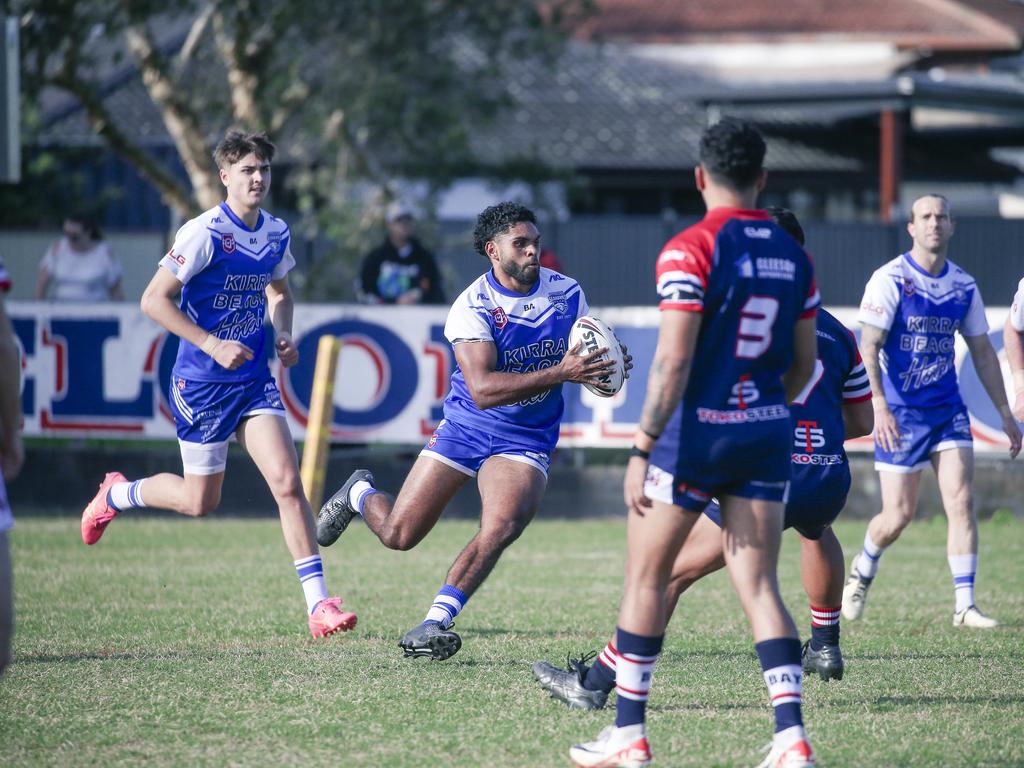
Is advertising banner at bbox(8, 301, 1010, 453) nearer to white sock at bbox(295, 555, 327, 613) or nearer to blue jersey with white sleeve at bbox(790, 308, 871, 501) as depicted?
white sock at bbox(295, 555, 327, 613)

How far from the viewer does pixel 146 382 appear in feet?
42.5

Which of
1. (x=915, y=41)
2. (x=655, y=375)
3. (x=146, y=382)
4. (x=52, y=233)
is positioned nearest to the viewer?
(x=655, y=375)

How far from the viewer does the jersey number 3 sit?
15.9 feet

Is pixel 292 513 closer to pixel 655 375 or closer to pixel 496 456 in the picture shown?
pixel 496 456

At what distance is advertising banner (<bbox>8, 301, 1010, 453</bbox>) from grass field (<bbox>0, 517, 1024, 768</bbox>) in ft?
8.00

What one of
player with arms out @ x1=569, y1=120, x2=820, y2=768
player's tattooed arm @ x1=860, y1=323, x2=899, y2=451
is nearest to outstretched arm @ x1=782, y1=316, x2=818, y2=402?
player with arms out @ x1=569, y1=120, x2=820, y2=768

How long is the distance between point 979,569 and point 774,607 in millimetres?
5884

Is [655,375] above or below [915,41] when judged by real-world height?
below

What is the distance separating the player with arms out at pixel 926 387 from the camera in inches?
319

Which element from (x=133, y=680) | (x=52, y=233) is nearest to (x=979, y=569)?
(x=133, y=680)

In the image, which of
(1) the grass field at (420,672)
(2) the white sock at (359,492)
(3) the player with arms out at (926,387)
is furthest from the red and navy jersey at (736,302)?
(3) the player with arms out at (926,387)

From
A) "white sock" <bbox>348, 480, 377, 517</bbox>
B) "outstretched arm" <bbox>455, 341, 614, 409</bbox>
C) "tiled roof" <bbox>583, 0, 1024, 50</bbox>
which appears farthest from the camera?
"tiled roof" <bbox>583, 0, 1024, 50</bbox>

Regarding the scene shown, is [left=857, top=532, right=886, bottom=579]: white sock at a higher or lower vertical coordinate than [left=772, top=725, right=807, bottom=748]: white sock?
lower

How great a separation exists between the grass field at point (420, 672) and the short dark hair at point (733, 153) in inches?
80.1
